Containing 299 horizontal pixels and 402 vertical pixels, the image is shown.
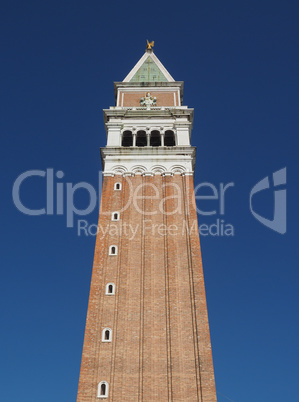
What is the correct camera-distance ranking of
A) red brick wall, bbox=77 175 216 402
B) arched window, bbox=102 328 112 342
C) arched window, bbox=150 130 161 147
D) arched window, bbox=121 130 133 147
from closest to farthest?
red brick wall, bbox=77 175 216 402 → arched window, bbox=102 328 112 342 → arched window, bbox=150 130 161 147 → arched window, bbox=121 130 133 147

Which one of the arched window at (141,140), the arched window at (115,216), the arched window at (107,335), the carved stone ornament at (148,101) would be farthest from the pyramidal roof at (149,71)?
the arched window at (107,335)

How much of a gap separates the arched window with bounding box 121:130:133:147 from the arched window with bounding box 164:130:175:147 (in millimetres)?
2959

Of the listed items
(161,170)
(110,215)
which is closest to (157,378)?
(110,215)

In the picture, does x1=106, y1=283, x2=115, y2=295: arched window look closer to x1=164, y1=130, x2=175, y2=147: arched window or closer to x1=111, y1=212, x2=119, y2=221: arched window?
x1=111, y1=212, x2=119, y2=221: arched window

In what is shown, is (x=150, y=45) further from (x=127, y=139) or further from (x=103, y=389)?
(x=103, y=389)

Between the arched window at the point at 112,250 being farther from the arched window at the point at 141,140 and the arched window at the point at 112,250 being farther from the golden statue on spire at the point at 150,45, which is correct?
the golden statue on spire at the point at 150,45

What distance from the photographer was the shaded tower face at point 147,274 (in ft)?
82.7

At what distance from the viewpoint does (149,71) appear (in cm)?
5109

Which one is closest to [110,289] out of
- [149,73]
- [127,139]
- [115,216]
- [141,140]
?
[115,216]

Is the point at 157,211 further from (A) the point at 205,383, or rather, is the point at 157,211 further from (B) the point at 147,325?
(A) the point at 205,383

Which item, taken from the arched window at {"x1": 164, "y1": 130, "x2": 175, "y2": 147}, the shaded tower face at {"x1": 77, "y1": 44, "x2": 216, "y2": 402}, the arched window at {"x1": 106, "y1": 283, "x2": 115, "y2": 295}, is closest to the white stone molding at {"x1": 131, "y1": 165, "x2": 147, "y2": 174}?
the shaded tower face at {"x1": 77, "y1": 44, "x2": 216, "y2": 402}

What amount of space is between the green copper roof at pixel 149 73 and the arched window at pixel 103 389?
107 ft

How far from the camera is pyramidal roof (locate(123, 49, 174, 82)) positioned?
49503mm

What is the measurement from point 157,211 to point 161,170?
4.12m
